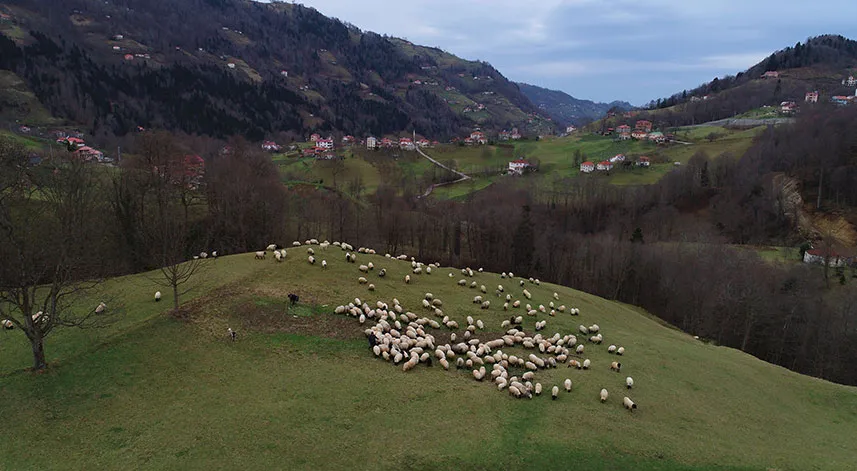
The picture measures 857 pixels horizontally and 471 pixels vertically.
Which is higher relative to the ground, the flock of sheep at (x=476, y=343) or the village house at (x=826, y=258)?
the flock of sheep at (x=476, y=343)

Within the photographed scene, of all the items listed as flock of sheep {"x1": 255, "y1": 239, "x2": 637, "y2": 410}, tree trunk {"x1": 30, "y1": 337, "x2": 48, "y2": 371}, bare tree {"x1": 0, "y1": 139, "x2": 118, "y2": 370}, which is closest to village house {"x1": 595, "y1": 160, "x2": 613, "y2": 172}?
flock of sheep {"x1": 255, "y1": 239, "x2": 637, "y2": 410}

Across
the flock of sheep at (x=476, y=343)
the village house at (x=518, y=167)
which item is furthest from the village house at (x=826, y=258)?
the village house at (x=518, y=167)

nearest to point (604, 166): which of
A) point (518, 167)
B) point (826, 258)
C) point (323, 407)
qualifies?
point (518, 167)

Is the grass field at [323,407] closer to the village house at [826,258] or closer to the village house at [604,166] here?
the village house at [826,258]

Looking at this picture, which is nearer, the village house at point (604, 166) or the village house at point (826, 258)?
the village house at point (826, 258)

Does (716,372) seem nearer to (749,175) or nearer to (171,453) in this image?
(171,453)

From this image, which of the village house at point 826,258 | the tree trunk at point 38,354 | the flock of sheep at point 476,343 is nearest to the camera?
the tree trunk at point 38,354
